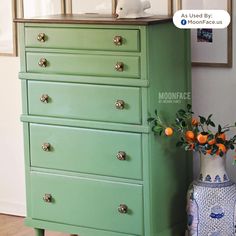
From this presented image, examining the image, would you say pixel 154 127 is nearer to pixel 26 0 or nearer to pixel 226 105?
pixel 226 105

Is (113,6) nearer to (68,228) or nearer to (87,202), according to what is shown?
(87,202)

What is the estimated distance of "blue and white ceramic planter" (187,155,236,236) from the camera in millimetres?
3588

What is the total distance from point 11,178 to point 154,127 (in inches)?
55.0

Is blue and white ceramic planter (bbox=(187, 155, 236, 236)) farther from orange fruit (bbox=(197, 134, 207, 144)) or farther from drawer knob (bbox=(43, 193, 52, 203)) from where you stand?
drawer knob (bbox=(43, 193, 52, 203))

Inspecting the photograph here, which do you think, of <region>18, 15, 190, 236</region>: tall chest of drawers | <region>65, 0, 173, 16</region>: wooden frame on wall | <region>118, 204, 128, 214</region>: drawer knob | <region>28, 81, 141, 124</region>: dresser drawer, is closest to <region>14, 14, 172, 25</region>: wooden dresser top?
<region>18, 15, 190, 236</region>: tall chest of drawers

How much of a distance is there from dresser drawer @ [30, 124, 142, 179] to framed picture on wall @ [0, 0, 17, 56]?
0.75 metres

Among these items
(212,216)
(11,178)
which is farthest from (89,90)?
(11,178)

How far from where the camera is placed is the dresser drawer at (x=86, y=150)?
355 centimetres

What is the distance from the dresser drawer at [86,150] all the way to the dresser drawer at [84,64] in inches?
11.4

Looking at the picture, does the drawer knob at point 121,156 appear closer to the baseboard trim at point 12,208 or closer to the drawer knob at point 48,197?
the drawer knob at point 48,197

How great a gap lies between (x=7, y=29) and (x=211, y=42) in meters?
1.30

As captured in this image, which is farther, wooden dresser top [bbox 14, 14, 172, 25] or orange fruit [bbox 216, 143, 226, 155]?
orange fruit [bbox 216, 143, 226, 155]

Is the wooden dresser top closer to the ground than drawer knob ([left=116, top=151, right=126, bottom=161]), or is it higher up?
higher up

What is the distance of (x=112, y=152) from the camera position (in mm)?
3598
